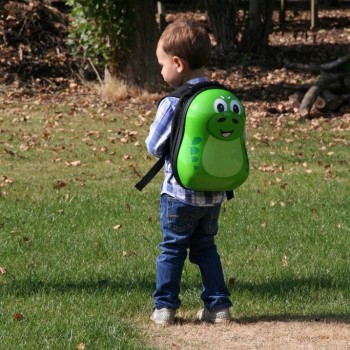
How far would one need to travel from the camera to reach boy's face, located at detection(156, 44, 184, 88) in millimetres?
5094

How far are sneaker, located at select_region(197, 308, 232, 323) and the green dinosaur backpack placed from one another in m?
0.74

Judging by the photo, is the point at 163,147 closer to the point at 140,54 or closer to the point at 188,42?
the point at 188,42

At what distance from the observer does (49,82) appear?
55.0ft

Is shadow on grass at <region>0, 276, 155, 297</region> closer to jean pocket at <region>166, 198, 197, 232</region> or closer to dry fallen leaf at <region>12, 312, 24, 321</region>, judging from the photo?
dry fallen leaf at <region>12, 312, 24, 321</region>

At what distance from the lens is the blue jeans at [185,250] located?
5.16 m

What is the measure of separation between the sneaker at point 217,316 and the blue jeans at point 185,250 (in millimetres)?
28

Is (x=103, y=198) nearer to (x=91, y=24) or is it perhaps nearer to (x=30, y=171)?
(x=30, y=171)

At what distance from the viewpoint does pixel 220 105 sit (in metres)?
4.96

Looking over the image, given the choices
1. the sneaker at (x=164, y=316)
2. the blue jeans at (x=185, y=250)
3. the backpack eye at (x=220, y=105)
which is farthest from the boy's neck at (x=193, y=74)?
the sneaker at (x=164, y=316)

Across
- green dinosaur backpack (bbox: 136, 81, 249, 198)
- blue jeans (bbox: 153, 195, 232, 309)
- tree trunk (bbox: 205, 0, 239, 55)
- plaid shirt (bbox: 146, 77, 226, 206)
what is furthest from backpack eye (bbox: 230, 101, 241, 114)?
tree trunk (bbox: 205, 0, 239, 55)

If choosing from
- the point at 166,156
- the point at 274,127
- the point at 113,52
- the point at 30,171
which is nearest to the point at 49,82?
the point at 113,52

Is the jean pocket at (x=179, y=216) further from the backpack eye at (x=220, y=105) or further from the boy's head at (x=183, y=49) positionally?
the boy's head at (x=183, y=49)

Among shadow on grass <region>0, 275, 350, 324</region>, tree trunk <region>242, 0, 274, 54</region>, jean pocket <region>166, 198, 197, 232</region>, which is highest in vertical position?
jean pocket <region>166, 198, 197, 232</region>

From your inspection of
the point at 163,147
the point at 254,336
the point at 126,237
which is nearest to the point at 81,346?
the point at 254,336
